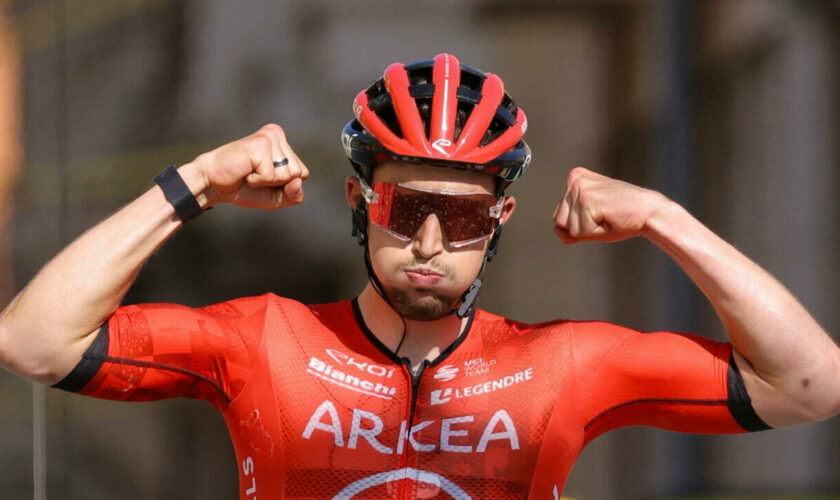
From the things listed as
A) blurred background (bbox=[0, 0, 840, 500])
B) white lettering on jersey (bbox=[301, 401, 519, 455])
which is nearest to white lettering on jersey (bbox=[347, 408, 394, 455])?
white lettering on jersey (bbox=[301, 401, 519, 455])

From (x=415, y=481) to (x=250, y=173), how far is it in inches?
35.2

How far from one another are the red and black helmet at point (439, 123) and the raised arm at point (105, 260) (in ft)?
0.73

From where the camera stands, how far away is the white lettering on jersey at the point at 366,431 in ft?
8.56

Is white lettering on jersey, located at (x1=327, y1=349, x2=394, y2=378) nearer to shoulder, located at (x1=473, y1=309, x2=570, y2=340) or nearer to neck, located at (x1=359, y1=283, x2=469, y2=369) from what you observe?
neck, located at (x1=359, y1=283, x2=469, y2=369)

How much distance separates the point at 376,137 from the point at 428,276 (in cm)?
39

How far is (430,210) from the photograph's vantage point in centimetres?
258

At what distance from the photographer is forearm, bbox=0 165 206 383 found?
7.95 feet

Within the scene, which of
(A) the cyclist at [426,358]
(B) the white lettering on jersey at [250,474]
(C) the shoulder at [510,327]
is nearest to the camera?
(A) the cyclist at [426,358]

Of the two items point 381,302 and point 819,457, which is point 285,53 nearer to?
point 381,302

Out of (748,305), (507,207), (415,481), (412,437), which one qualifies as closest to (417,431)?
(412,437)

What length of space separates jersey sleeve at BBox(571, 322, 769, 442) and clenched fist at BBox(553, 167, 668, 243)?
29 cm

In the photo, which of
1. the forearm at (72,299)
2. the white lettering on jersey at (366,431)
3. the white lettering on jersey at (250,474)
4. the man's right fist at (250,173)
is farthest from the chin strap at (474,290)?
the forearm at (72,299)

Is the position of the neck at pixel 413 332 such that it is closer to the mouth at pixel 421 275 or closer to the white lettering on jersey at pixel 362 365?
the white lettering on jersey at pixel 362 365

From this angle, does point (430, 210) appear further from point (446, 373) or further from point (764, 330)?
point (764, 330)
